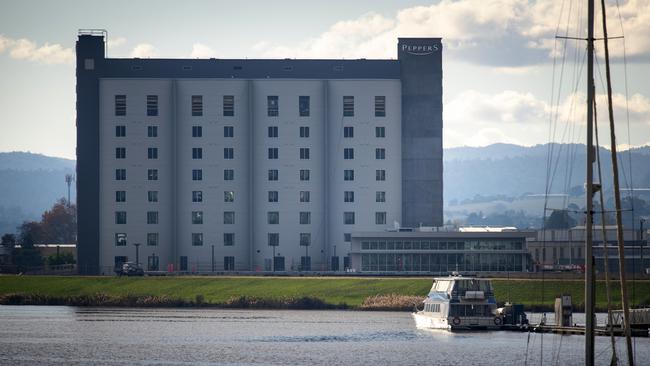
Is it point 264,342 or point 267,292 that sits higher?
point 267,292

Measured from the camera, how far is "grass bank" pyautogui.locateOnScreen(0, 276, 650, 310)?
144750 mm

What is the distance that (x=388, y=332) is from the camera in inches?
4380

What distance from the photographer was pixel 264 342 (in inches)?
4050

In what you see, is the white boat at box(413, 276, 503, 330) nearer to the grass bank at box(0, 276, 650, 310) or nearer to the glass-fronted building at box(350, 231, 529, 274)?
the grass bank at box(0, 276, 650, 310)

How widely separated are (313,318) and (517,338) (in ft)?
99.9

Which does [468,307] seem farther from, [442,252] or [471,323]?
[442,252]

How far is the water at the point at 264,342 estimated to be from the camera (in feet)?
295

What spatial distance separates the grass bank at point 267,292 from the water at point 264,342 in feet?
49.9

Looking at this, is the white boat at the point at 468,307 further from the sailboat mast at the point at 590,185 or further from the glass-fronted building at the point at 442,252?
the glass-fronted building at the point at 442,252

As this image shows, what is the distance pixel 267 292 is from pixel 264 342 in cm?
5292

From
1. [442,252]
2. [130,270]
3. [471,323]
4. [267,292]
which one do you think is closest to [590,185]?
[471,323]

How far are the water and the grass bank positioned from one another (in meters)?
15.2

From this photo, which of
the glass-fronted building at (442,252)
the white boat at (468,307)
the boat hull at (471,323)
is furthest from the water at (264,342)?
the glass-fronted building at (442,252)

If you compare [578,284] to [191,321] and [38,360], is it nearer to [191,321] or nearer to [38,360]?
[191,321]
